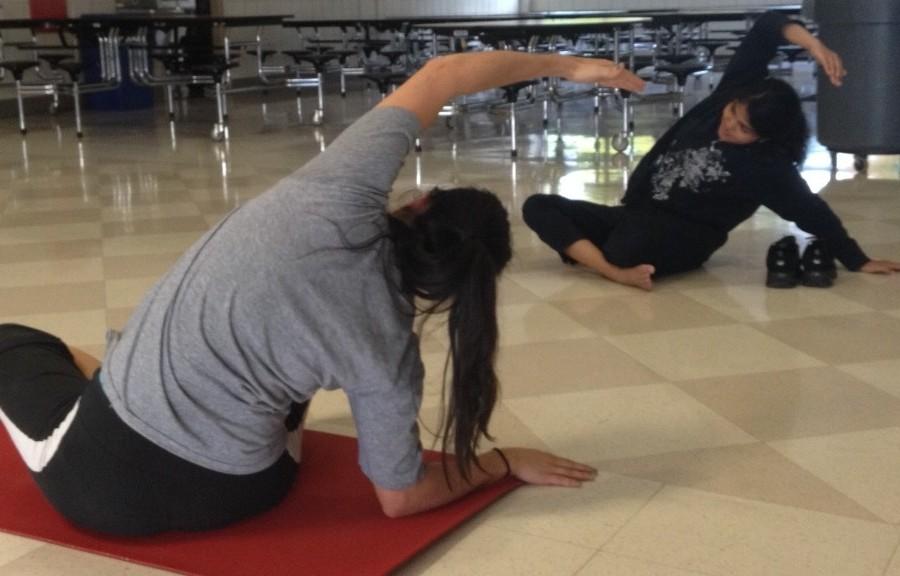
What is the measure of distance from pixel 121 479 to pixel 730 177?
2.40 metres

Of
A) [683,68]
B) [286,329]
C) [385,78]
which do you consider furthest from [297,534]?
[385,78]

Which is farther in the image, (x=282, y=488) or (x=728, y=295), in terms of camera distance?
(x=728, y=295)

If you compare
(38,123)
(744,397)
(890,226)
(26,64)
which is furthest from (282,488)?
(38,123)

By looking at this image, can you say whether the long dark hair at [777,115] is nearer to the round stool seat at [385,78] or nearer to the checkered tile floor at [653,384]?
the checkered tile floor at [653,384]

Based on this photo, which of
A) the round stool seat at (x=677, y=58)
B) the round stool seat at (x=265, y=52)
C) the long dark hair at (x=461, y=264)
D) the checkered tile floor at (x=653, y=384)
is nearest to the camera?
the long dark hair at (x=461, y=264)

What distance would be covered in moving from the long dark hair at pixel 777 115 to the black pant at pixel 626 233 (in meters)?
0.38

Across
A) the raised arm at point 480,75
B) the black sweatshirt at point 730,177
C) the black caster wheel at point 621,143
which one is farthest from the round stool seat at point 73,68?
the raised arm at point 480,75

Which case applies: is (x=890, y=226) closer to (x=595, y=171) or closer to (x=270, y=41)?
(x=595, y=171)

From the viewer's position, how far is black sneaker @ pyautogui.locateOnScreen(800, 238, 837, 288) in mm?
3732

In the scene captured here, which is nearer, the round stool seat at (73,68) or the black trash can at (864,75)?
the black trash can at (864,75)

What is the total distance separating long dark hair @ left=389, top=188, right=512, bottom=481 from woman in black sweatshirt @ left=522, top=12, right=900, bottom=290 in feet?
6.54

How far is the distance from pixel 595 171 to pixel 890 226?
2018mm

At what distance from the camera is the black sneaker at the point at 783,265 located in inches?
148

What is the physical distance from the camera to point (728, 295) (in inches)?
145
